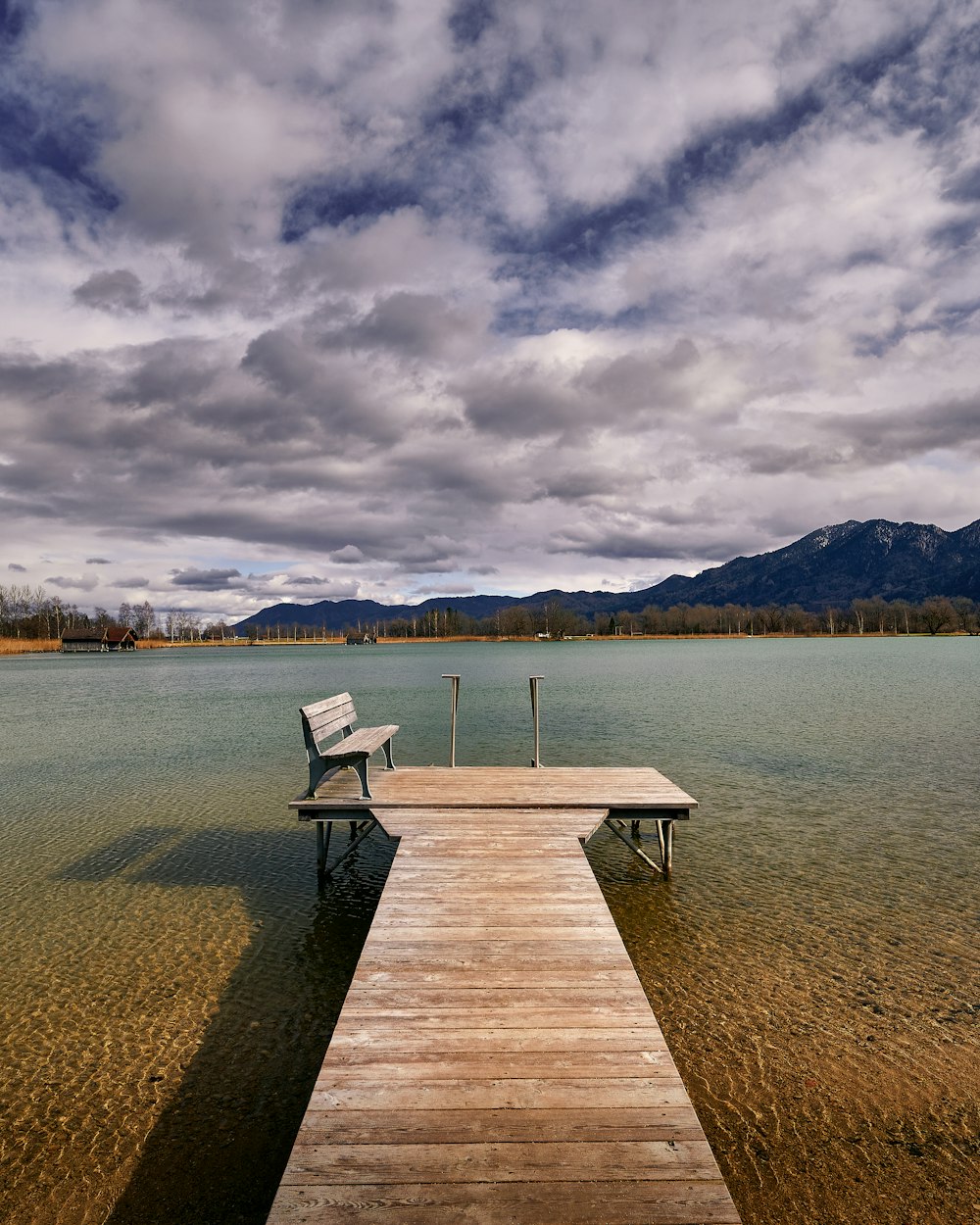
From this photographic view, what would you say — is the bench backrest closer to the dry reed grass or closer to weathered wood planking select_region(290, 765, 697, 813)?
weathered wood planking select_region(290, 765, 697, 813)

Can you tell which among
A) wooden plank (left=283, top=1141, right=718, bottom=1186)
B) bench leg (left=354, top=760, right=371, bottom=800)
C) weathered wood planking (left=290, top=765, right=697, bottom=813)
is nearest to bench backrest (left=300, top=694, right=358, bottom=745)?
bench leg (left=354, top=760, right=371, bottom=800)

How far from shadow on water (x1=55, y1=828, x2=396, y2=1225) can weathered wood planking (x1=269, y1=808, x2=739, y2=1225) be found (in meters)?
1.11

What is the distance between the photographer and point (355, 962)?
7.58 m

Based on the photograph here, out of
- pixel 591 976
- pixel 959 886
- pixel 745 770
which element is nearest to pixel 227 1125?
pixel 591 976

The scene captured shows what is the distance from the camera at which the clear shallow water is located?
4.50m

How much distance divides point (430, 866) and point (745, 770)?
39.0ft

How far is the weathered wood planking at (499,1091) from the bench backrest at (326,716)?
3.80 meters

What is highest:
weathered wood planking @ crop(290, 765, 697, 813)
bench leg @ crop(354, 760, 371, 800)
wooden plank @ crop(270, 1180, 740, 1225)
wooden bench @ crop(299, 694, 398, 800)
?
wooden bench @ crop(299, 694, 398, 800)

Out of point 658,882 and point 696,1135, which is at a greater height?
point 696,1135

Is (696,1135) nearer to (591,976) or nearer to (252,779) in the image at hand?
(591,976)

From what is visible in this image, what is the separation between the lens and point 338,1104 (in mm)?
3750

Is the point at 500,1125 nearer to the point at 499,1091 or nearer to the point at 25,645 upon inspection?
the point at 499,1091

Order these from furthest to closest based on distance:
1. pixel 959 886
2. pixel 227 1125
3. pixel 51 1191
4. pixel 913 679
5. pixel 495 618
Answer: pixel 495 618 < pixel 913 679 < pixel 959 886 < pixel 227 1125 < pixel 51 1191

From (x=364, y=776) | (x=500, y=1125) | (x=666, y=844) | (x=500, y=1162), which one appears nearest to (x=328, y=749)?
(x=364, y=776)
